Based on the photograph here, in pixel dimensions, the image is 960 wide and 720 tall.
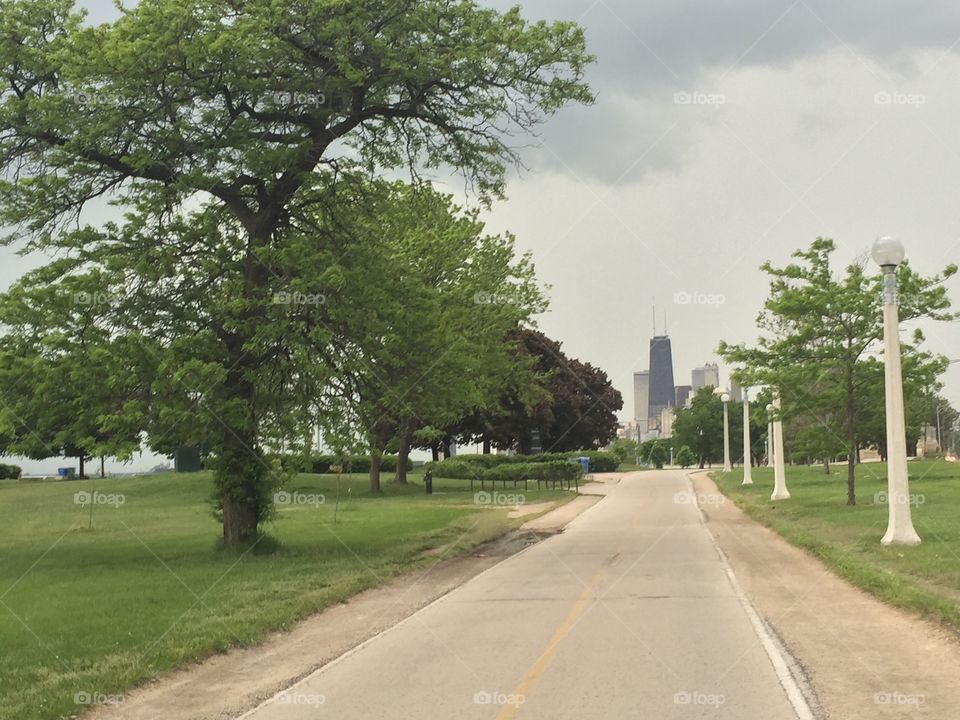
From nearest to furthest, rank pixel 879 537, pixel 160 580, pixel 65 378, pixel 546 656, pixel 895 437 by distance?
1. pixel 546 656
2. pixel 160 580
3. pixel 65 378
4. pixel 895 437
5. pixel 879 537

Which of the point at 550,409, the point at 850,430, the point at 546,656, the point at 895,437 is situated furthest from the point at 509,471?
the point at 546,656

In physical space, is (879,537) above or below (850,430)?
below

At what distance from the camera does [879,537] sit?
19.8 metres

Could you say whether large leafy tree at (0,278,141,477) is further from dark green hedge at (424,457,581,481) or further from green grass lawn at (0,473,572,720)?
→ dark green hedge at (424,457,581,481)

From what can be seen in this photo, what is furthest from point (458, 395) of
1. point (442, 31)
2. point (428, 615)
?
point (428, 615)

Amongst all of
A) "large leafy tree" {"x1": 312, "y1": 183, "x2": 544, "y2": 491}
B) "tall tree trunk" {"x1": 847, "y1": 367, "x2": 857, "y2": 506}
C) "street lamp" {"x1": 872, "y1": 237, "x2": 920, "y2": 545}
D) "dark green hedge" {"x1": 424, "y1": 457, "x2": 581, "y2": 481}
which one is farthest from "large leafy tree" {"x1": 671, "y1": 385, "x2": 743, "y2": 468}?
"street lamp" {"x1": 872, "y1": 237, "x2": 920, "y2": 545}

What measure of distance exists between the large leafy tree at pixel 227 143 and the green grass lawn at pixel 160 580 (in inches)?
97.4

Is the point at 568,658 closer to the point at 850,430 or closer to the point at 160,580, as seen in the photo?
the point at 160,580

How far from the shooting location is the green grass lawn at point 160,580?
9.67 meters

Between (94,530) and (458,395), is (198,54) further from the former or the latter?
(94,530)

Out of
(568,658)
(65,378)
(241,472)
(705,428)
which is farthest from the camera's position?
(705,428)

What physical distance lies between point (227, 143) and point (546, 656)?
12.7 m

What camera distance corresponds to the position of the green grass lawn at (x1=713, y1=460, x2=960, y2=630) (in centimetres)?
1296

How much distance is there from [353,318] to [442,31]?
6.04 m
